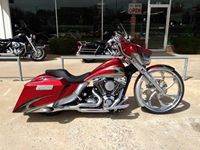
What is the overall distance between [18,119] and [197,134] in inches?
109

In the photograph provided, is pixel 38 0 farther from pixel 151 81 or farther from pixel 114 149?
pixel 114 149

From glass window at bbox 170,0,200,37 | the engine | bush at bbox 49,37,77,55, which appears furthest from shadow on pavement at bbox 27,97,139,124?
glass window at bbox 170,0,200,37

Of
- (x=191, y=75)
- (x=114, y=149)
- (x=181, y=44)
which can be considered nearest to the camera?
(x=114, y=149)

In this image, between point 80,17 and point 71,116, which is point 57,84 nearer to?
point 71,116

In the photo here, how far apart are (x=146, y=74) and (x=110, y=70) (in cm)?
63

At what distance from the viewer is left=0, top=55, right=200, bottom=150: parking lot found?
11.6 ft

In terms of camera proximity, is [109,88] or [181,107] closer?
[109,88]

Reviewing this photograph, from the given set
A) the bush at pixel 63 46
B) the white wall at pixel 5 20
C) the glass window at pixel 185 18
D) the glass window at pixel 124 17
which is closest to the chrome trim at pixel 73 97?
the bush at pixel 63 46

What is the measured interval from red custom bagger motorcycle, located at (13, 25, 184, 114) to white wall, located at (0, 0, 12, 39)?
809 cm

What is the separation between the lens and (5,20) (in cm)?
1139

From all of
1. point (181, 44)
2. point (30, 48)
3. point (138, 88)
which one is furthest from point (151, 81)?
point (181, 44)

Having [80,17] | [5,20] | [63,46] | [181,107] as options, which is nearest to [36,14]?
[5,20]

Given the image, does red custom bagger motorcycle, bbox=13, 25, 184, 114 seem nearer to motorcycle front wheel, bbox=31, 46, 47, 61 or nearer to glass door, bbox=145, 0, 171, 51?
motorcycle front wheel, bbox=31, 46, 47, 61

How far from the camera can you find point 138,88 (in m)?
4.37
